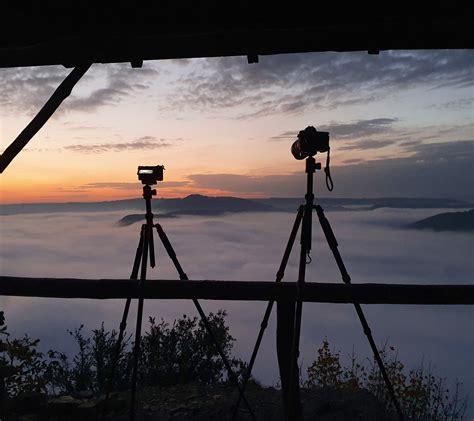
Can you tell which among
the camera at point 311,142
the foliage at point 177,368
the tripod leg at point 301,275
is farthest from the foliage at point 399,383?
the camera at point 311,142

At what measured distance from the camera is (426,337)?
226ft

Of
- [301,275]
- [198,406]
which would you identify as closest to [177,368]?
[198,406]

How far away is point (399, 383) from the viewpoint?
6.75m

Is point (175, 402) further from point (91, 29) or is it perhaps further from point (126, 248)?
point (126, 248)

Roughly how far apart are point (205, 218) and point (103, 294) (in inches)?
6736

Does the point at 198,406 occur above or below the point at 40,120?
below

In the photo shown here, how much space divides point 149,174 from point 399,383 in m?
5.36

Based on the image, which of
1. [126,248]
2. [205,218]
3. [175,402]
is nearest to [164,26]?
[175,402]

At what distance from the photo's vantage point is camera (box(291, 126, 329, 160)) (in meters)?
3.27

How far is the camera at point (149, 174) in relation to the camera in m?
3.83

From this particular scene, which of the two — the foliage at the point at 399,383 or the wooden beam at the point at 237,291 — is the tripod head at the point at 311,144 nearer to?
the wooden beam at the point at 237,291

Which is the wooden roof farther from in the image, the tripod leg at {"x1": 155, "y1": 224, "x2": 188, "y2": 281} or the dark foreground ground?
the dark foreground ground

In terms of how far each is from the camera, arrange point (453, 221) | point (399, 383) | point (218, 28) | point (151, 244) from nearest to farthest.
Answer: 1. point (218, 28)
2. point (151, 244)
3. point (399, 383)
4. point (453, 221)

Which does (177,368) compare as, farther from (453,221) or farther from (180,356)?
(453,221)
